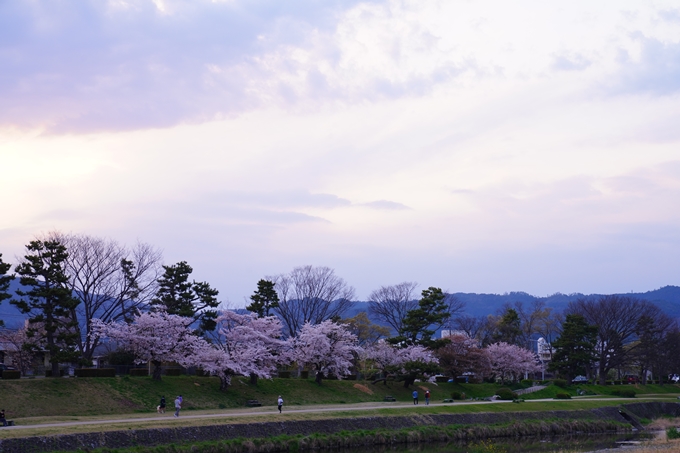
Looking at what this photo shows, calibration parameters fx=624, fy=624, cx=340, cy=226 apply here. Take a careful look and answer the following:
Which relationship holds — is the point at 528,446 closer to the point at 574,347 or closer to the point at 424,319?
the point at 424,319

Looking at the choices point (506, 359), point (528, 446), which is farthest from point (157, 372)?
point (506, 359)

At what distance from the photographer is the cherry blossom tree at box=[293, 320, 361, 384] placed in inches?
2169

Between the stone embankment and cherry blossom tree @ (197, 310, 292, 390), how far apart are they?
1233cm

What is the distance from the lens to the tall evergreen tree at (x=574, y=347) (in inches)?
2933

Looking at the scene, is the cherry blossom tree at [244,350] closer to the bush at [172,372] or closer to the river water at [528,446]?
the bush at [172,372]

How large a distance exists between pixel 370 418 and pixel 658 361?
61.6 m

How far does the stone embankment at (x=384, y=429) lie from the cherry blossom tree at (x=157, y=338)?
47.2 ft

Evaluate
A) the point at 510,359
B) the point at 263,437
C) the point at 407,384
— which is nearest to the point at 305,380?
the point at 407,384

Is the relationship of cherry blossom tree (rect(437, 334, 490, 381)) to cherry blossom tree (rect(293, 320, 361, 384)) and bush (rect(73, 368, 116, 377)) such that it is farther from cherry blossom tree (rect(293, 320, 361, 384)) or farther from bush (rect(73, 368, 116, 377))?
bush (rect(73, 368, 116, 377))

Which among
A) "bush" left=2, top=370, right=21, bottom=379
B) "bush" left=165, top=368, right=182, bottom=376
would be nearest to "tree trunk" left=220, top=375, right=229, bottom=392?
"bush" left=165, top=368, right=182, bottom=376

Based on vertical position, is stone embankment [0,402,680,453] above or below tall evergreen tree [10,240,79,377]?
below

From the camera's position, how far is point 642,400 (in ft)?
201

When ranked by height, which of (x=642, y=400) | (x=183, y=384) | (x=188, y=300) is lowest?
(x=642, y=400)

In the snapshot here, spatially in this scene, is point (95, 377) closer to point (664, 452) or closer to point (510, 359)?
point (664, 452)
